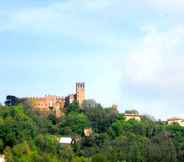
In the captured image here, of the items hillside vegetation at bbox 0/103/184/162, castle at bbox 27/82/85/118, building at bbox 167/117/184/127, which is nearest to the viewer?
hillside vegetation at bbox 0/103/184/162

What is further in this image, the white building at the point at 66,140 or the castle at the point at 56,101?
the castle at the point at 56,101

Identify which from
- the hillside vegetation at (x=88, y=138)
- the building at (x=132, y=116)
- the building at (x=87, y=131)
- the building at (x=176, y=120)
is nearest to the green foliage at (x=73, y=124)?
the hillside vegetation at (x=88, y=138)

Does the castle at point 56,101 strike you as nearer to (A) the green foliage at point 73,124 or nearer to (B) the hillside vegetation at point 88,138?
(B) the hillside vegetation at point 88,138

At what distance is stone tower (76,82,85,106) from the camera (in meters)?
129

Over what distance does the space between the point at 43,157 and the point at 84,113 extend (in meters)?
45.7

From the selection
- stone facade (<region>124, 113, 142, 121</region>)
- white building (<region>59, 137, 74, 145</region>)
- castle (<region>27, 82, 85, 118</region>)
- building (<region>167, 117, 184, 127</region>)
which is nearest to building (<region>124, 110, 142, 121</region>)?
stone facade (<region>124, 113, 142, 121</region>)

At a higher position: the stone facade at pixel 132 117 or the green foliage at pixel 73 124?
the stone facade at pixel 132 117

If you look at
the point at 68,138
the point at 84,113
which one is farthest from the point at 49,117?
the point at 68,138

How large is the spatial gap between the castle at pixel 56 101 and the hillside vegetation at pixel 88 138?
3.53 meters

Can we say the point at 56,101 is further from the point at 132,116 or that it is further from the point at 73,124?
the point at 73,124

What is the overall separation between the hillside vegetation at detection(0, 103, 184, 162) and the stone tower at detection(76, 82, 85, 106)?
12.5 ft

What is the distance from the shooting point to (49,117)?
119562mm

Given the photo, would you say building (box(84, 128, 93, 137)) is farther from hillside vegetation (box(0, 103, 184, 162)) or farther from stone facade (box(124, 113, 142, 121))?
stone facade (box(124, 113, 142, 121))

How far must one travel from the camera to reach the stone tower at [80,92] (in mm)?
128625
